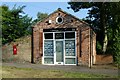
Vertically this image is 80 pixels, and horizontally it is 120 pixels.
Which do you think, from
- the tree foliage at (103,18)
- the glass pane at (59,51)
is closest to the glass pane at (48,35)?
the glass pane at (59,51)

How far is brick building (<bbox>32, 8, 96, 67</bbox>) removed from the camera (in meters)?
24.9

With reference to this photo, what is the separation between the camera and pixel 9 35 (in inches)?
1099

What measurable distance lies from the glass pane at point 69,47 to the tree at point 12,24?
5.25 metres

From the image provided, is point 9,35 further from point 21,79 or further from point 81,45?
point 21,79

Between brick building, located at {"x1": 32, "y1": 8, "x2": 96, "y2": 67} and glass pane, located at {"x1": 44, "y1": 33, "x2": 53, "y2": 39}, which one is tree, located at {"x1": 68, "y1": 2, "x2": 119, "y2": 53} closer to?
brick building, located at {"x1": 32, "y1": 8, "x2": 96, "y2": 67}

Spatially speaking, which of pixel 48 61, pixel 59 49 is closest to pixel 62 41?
pixel 59 49

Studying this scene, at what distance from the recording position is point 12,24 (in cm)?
3033

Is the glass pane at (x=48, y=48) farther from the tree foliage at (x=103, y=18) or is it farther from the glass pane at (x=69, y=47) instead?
the tree foliage at (x=103, y=18)

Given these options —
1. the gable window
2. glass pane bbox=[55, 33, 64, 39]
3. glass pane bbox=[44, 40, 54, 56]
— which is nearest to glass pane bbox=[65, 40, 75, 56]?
glass pane bbox=[55, 33, 64, 39]

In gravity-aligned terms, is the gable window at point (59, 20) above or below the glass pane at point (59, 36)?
above

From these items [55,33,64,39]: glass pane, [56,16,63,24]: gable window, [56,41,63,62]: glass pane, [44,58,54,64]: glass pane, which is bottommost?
[44,58,54,64]: glass pane

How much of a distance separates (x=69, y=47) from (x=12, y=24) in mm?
7803

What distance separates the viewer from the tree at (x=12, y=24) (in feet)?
91.8

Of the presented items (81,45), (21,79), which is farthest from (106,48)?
(21,79)
